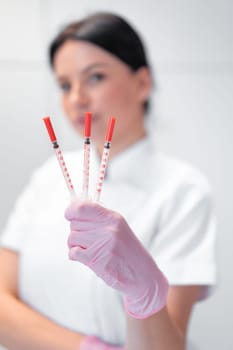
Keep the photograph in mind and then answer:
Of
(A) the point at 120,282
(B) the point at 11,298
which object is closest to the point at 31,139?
(B) the point at 11,298

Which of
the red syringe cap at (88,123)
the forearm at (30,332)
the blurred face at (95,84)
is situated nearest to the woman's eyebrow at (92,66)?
the blurred face at (95,84)

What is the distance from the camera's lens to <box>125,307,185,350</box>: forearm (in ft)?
2.19

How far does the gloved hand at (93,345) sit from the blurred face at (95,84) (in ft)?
1.39

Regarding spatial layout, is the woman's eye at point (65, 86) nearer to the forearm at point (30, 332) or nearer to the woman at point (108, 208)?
the woman at point (108, 208)

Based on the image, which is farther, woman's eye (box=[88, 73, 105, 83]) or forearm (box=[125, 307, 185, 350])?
woman's eye (box=[88, 73, 105, 83])

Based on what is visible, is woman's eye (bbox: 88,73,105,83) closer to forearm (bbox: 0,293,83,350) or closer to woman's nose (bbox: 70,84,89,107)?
woman's nose (bbox: 70,84,89,107)

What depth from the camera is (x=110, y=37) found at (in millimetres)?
982

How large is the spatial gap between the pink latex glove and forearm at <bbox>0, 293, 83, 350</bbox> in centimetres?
25

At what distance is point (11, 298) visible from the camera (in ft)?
3.10

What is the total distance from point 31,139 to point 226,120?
66cm

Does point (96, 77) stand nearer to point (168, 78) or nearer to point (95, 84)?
point (95, 84)

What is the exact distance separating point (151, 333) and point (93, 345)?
22 centimetres

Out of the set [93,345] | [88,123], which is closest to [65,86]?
[88,123]

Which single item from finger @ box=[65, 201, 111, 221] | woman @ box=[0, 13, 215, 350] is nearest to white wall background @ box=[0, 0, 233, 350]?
woman @ box=[0, 13, 215, 350]
